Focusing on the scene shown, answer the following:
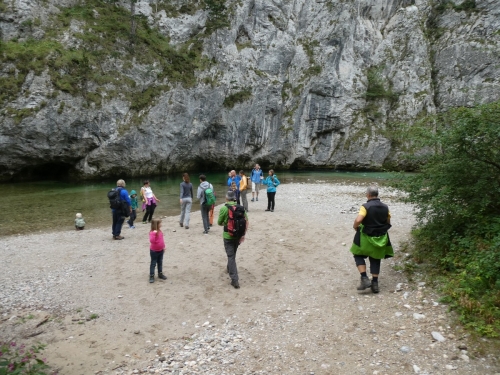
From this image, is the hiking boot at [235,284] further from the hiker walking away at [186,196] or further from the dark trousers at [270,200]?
the dark trousers at [270,200]

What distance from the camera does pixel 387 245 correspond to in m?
6.71

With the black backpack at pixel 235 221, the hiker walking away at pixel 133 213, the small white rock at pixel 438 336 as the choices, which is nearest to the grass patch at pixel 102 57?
the hiker walking away at pixel 133 213

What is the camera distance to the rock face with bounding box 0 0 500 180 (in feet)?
106

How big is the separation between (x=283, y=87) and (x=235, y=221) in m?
39.8

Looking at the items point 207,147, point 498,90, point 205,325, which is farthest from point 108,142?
point 498,90

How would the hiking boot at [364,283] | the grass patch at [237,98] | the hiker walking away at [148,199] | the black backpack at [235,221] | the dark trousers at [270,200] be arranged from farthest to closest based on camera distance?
1. the grass patch at [237,98]
2. the dark trousers at [270,200]
3. the hiker walking away at [148,199]
4. the black backpack at [235,221]
5. the hiking boot at [364,283]

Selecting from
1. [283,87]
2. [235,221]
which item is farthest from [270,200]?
[283,87]

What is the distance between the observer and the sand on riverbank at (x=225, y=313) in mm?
4883

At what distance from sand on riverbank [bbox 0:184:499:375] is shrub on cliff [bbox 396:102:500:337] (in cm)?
74

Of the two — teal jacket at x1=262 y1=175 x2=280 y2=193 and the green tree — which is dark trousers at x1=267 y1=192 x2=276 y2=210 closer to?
teal jacket at x1=262 y1=175 x2=280 y2=193

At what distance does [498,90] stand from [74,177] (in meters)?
53.6

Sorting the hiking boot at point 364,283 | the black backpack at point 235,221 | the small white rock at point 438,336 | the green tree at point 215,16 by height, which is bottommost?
the small white rock at point 438,336

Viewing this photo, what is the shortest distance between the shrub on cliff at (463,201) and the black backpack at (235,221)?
13.9 feet

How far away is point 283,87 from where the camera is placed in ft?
145
